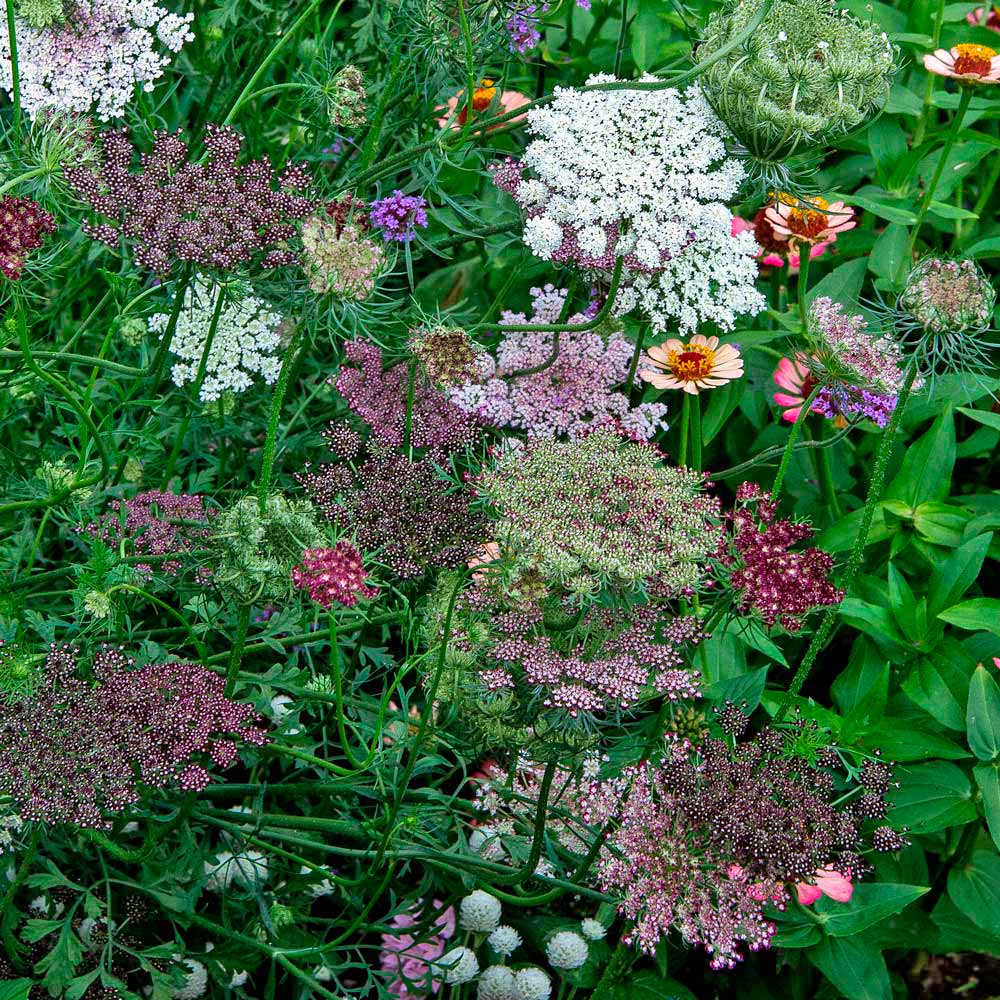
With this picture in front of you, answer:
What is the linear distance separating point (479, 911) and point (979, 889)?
1.20 metres

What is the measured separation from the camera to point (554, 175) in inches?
115

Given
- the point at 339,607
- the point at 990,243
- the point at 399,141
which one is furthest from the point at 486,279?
the point at 339,607

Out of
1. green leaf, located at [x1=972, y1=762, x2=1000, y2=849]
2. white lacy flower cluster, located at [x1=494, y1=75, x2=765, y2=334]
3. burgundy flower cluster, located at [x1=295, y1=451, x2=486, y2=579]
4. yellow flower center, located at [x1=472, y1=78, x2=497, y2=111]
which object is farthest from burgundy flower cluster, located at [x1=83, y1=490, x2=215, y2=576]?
green leaf, located at [x1=972, y1=762, x2=1000, y2=849]

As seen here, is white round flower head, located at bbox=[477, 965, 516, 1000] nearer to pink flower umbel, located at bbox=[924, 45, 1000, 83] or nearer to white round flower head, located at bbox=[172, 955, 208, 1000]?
white round flower head, located at bbox=[172, 955, 208, 1000]

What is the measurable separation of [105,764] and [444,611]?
2.16 ft

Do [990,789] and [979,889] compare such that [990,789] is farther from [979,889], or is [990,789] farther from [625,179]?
[625,179]

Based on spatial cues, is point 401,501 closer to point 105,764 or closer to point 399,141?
point 105,764

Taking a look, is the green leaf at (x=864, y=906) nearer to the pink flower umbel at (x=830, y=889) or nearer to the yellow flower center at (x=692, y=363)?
the pink flower umbel at (x=830, y=889)

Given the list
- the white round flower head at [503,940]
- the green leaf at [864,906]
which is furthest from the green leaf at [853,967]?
the white round flower head at [503,940]

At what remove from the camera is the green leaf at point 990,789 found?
9.60 ft

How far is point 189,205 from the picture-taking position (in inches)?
98.3

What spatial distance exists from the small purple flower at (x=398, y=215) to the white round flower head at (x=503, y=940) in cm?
171

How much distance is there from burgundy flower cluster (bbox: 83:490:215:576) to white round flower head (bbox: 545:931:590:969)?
124 cm

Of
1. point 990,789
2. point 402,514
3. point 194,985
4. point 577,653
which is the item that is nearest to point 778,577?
point 577,653
